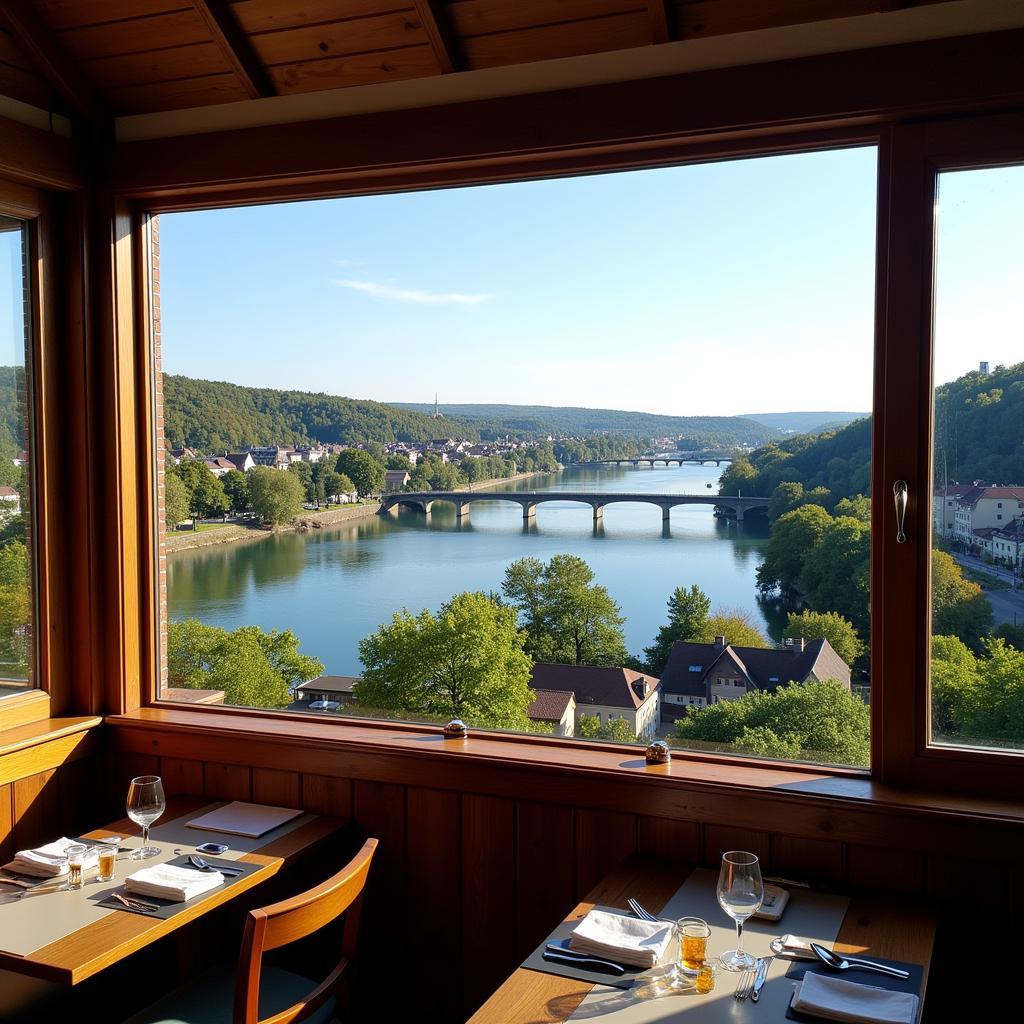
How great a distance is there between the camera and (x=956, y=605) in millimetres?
2236

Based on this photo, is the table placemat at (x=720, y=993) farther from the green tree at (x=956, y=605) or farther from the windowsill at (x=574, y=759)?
the green tree at (x=956, y=605)

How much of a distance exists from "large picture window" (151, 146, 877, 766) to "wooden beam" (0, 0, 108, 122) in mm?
387

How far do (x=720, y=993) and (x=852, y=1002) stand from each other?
8.3 inches

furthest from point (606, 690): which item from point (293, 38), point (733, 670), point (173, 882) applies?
point (293, 38)

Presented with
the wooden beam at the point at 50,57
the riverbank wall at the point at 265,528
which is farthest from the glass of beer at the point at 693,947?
the wooden beam at the point at 50,57

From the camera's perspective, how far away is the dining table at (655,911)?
1566mm

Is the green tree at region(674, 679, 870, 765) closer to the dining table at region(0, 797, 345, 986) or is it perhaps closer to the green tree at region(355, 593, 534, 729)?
the green tree at region(355, 593, 534, 729)

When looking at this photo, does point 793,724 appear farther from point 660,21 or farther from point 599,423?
point 660,21

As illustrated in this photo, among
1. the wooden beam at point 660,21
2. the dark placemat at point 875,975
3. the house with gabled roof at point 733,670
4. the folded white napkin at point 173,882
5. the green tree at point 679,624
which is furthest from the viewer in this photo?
the green tree at point 679,624

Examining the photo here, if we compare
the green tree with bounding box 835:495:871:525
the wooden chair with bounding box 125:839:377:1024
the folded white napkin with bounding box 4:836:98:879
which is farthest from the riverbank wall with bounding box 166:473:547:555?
the wooden chair with bounding box 125:839:377:1024

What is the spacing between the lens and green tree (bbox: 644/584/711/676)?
256 cm

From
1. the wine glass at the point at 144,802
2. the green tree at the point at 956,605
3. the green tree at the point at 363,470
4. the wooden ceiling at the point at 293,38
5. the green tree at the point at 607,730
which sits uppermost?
the wooden ceiling at the point at 293,38

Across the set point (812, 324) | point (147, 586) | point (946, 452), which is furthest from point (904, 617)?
point (147, 586)

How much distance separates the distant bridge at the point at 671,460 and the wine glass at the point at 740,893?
4.20 ft
